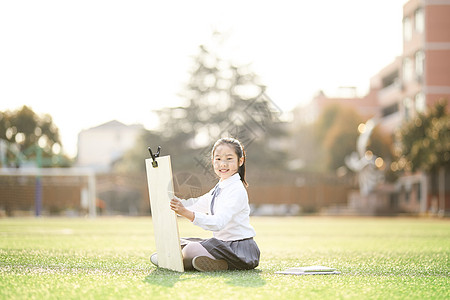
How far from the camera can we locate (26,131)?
40375mm

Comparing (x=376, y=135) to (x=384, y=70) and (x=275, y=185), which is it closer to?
(x=384, y=70)

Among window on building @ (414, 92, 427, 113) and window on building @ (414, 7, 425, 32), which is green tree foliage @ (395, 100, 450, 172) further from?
window on building @ (414, 7, 425, 32)

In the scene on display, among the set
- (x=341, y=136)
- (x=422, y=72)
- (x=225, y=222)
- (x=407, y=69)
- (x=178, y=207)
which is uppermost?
(x=407, y=69)

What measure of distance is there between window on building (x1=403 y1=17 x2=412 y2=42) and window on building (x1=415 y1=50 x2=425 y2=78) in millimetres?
1471

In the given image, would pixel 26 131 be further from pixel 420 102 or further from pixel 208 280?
pixel 208 280

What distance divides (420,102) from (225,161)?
34753 mm

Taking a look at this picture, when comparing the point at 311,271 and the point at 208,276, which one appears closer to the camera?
the point at 208,276

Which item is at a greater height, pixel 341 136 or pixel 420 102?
pixel 420 102

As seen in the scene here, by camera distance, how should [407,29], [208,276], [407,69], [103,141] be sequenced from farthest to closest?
[103,141] → [407,69] → [407,29] → [208,276]

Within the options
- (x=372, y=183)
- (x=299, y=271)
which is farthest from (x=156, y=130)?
(x=299, y=271)

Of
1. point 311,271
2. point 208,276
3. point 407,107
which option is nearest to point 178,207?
point 208,276

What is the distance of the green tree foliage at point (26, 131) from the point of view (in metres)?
39.7

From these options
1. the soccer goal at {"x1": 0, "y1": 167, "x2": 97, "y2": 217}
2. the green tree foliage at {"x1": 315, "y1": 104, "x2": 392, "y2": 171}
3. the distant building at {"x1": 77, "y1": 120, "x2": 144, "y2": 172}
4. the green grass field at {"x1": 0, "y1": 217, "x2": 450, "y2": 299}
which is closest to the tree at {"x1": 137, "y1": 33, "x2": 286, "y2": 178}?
the soccer goal at {"x1": 0, "y1": 167, "x2": 97, "y2": 217}

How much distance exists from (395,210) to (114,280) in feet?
98.2
